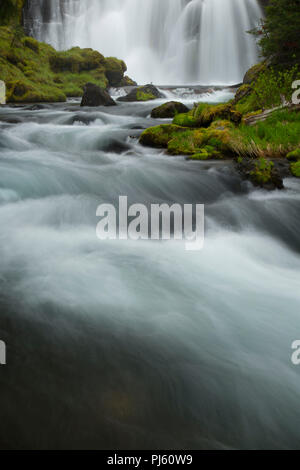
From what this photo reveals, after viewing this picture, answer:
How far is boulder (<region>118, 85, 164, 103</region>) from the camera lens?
817 inches

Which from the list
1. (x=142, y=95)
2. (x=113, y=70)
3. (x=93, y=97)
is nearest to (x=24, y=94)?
(x=93, y=97)

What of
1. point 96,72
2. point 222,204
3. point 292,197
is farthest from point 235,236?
point 96,72

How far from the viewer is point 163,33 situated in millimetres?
49094

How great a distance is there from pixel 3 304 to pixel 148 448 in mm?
1661

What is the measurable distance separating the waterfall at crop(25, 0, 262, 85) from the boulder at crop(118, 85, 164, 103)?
21122 mm

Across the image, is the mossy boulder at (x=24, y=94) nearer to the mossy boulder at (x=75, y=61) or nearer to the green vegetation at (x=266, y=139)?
the mossy boulder at (x=75, y=61)

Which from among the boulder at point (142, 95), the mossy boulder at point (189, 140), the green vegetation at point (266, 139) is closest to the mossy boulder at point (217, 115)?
the green vegetation at point (266, 139)

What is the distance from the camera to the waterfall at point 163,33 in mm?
41344

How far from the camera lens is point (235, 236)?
14.5ft

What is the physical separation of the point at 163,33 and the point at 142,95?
36196 mm

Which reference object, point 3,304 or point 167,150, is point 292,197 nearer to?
point 167,150

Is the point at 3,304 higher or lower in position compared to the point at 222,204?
lower

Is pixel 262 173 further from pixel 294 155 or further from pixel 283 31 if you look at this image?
pixel 283 31

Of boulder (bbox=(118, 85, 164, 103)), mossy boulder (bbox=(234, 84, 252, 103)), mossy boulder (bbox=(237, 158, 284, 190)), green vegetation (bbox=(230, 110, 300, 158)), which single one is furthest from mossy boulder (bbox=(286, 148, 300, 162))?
boulder (bbox=(118, 85, 164, 103))
